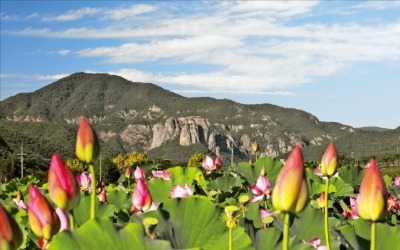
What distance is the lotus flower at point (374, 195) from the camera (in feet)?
4.07

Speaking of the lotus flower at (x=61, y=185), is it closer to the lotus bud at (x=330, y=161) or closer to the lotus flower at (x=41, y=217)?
the lotus flower at (x=41, y=217)

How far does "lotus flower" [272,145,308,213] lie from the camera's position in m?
1.13

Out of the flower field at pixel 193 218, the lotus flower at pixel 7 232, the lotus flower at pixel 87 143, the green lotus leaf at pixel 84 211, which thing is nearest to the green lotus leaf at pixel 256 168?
the flower field at pixel 193 218

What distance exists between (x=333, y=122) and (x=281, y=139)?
33.1 meters

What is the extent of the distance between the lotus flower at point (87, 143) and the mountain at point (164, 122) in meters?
94.0

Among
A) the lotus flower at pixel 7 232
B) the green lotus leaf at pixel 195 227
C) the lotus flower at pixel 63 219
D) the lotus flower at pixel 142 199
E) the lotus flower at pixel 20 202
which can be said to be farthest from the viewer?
the lotus flower at pixel 20 202

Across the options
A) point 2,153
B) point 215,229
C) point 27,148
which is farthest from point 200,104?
point 215,229

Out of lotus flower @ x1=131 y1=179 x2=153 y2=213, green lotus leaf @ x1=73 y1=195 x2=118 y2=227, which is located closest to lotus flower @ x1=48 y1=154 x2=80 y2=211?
lotus flower @ x1=131 y1=179 x2=153 y2=213

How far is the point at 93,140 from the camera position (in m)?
1.52

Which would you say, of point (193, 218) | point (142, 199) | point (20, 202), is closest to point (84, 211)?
point (20, 202)

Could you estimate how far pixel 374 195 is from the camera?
1.24m

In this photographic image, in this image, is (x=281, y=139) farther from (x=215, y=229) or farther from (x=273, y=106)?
(x=215, y=229)

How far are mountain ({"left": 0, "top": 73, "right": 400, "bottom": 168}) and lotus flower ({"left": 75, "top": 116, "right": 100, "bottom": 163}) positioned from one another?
94.0 m

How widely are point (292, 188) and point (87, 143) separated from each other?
2.02ft
